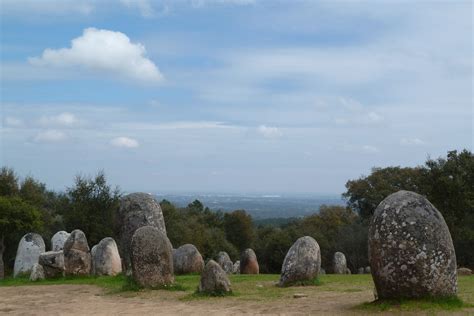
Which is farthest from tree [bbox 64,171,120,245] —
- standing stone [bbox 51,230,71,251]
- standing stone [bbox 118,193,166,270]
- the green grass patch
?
the green grass patch

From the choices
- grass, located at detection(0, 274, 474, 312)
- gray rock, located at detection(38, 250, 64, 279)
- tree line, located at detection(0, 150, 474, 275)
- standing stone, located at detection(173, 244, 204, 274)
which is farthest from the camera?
tree line, located at detection(0, 150, 474, 275)

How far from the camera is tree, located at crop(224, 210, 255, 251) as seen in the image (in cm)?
5900

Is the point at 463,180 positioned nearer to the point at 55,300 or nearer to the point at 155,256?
the point at 155,256

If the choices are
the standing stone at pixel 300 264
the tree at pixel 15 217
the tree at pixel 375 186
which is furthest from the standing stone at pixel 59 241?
the tree at pixel 375 186

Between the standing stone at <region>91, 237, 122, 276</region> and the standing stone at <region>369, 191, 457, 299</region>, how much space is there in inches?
605

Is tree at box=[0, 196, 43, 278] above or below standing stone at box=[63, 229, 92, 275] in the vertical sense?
above

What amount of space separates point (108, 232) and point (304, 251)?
22.4 m

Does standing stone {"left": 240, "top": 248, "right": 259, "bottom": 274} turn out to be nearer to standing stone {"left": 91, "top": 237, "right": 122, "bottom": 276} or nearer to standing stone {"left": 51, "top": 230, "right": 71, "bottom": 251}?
standing stone {"left": 91, "top": 237, "right": 122, "bottom": 276}

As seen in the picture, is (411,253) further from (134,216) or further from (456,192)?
(456,192)

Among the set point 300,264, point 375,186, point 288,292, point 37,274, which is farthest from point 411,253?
point 375,186

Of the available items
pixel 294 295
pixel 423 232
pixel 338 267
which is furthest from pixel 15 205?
pixel 423 232

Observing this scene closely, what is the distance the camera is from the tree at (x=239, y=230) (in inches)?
2323

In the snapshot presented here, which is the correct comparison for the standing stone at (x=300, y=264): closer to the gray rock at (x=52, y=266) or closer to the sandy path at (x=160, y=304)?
the sandy path at (x=160, y=304)

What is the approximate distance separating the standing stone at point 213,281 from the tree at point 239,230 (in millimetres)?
42889
